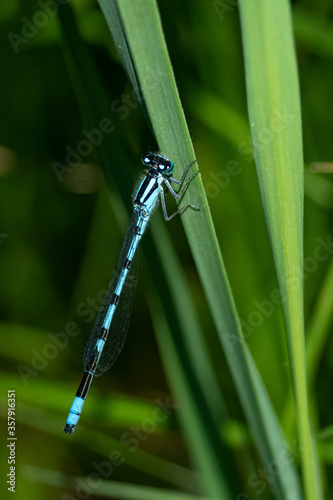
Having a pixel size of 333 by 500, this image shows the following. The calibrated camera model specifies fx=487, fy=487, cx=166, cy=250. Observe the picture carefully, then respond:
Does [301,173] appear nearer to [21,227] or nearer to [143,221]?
[143,221]

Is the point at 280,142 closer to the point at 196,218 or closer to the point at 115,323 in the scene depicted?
the point at 196,218

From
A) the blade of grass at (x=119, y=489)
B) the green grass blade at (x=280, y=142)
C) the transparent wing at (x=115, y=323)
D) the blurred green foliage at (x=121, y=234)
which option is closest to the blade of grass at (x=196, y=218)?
Answer: the green grass blade at (x=280, y=142)

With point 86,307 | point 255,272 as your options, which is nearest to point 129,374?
point 86,307

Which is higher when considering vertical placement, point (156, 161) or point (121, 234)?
point (121, 234)

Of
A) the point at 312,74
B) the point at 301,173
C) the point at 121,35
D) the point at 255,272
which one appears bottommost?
the point at 301,173

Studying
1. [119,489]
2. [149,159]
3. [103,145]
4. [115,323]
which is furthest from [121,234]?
[119,489]

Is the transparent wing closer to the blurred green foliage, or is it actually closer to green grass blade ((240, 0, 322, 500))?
the blurred green foliage

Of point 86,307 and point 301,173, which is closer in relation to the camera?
point 301,173
